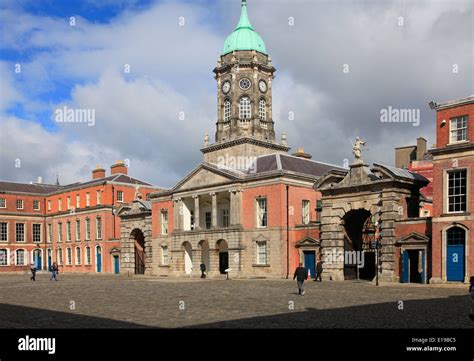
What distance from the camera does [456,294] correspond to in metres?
27.5

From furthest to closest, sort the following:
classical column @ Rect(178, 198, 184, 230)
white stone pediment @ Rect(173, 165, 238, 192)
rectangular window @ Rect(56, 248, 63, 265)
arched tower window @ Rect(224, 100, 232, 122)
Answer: rectangular window @ Rect(56, 248, 63, 265), arched tower window @ Rect(224, 100, 232, 122), classical column @ Rect(178, 198, 184, 230), white stone pediment @ Rect(173, 165, 238, 192)

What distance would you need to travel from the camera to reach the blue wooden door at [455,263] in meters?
33.3

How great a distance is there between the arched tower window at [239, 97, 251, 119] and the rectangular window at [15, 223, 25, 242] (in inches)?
1614

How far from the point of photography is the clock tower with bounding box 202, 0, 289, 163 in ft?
191

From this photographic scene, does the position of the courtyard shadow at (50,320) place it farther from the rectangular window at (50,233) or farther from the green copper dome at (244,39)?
the rectangular window at (50,233)

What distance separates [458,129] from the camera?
3394cm

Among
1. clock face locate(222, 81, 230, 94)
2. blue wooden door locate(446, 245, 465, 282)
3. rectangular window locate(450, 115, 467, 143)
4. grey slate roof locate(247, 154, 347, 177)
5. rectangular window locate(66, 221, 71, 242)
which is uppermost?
clock face locate(222, 81, 230, 94)

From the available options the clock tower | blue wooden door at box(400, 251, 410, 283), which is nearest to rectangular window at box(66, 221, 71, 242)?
the clock tower

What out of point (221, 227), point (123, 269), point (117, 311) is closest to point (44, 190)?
point (123, 269)

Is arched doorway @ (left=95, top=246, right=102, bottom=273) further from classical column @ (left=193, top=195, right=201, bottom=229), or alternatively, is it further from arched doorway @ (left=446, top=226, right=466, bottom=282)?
arched doorway @ (left=446, top=226, right=466, bottom=282)

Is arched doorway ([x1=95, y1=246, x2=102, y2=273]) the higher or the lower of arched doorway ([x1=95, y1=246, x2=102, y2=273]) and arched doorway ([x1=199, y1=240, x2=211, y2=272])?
the lower

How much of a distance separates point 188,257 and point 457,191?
2973 cm
